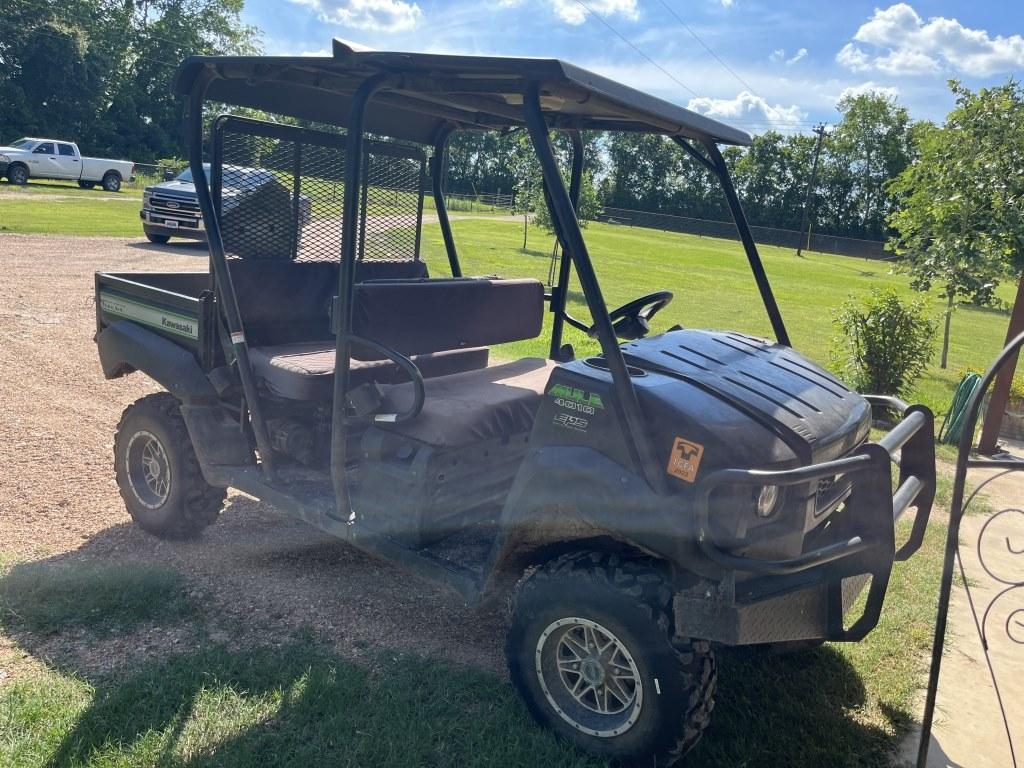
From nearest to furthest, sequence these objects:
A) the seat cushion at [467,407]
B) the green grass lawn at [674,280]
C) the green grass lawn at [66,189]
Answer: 1. the seat cushion at [467,407]
2. the green grass lawn at [674,280]
3. the green grass lawn at [66,189]

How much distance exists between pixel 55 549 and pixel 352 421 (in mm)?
1886

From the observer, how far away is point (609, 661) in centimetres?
282

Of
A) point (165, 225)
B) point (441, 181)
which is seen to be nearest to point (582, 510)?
point (441, 181)

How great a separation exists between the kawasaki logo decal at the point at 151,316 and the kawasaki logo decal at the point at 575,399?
2053 millimetres

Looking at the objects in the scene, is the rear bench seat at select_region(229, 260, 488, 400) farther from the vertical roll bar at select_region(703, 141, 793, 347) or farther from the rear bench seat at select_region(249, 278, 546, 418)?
the vertical roll bar at select_region(703, 141, 793, 347)

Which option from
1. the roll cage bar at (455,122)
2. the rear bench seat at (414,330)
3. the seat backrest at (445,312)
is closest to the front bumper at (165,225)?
the roll cage bar at (455,122)

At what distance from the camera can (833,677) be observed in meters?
3.56

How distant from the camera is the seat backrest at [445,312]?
3.62 metres

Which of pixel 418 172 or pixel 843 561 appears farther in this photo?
pixel 418 172

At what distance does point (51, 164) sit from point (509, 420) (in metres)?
32.6

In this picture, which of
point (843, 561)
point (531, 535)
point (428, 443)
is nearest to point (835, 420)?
point (843, 561)

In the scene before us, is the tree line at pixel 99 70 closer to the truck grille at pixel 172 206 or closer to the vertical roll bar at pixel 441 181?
the truck grille at pixel 172 206

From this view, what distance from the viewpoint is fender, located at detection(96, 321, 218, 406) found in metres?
4.07

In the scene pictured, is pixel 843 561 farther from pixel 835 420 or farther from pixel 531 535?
pixel 531 535
